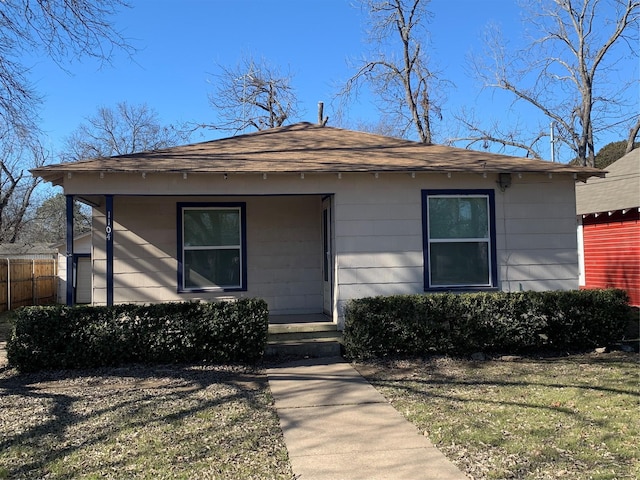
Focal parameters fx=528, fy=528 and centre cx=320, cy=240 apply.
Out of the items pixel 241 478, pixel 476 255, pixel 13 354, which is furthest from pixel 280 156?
pixel 241 478

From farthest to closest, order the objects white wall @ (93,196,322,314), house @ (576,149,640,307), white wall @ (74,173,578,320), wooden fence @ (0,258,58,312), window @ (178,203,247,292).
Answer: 1. wooden fence @ (0,258,58,312)
2. house @ (576,149,640,307)
3. window @ (178,203,247,292)
4. white wall @ (93,196,322,314)
5. white wall @ (74,173,578,320)

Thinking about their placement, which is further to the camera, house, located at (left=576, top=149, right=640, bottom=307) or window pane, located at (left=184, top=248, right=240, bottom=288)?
house, located at (left=576, top=149, right=640, bottom=307)

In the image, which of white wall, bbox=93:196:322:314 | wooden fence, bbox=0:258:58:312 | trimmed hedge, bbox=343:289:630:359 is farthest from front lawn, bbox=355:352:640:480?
wooden fence, bbox=0:258:58:312

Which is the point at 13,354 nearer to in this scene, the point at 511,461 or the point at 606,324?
the point at 511,461

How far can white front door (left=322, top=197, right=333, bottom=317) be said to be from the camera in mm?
9085

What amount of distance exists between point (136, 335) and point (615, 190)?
42.1 feet

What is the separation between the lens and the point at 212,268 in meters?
9.46

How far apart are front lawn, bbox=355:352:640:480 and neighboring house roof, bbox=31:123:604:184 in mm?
3080

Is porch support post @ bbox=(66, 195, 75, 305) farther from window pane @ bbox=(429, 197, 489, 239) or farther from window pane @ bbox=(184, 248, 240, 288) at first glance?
window pane @ bbox=(429, 197, 489, 239)

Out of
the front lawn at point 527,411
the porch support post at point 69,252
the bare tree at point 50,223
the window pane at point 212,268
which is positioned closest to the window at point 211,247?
the window pane at point 212,268

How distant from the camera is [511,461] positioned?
157 inches

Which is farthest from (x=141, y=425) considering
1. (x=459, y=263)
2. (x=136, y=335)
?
(x=459, y=263)

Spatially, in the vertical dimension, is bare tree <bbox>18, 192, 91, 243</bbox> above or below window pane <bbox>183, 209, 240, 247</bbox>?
above

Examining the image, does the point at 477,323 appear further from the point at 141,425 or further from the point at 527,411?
the point at 141,425
